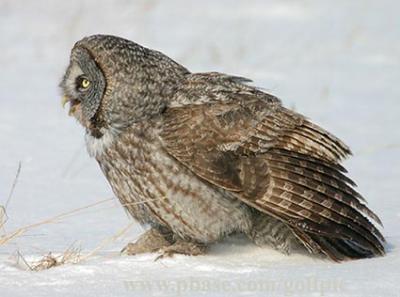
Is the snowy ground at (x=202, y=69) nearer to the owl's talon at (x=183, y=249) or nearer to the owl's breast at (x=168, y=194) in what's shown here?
the owl's talon at (x=183, y=249)

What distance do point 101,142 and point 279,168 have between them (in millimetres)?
937

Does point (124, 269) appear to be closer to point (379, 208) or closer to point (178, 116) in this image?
point (178, 116)

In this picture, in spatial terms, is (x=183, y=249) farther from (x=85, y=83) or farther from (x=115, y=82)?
(x=85, y=83)

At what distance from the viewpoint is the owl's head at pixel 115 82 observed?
17.6 feet

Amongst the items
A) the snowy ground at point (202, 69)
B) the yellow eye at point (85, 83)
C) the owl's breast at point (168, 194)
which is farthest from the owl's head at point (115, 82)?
the snowy ground at point (202, 69)

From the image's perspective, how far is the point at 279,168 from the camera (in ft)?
17.0

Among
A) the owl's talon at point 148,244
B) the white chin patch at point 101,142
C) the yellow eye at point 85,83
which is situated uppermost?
the yellow eye at point 85,83

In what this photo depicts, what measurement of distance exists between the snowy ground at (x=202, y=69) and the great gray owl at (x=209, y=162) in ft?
0.55

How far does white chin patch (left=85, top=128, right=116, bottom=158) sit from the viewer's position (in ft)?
17.6

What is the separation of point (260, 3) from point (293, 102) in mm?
4599

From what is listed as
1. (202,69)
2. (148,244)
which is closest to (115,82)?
(148,244)

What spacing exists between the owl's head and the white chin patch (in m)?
0.03

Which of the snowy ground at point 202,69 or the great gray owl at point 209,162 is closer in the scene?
the snowy ground at point 202,69

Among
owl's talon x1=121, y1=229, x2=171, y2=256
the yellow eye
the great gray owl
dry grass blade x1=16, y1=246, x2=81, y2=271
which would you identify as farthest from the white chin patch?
dry grass blade x1=16, y1=246, x2=81, y2=271
